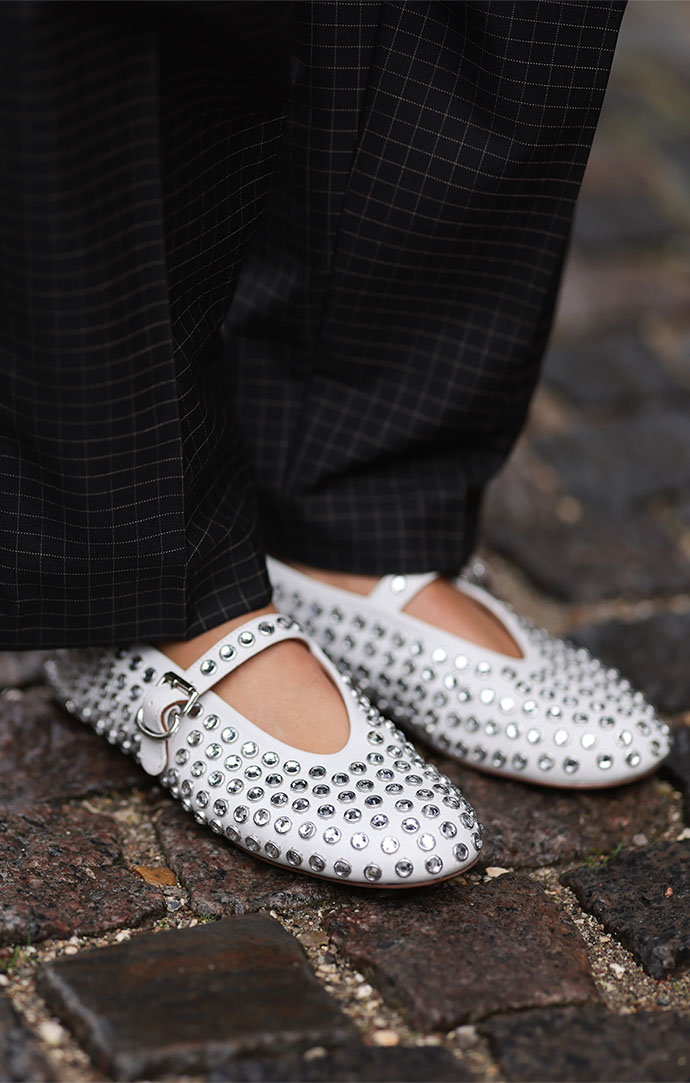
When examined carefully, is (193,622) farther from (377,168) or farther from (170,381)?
(377,168)

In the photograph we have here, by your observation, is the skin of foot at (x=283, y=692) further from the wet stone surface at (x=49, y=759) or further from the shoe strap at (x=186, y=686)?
the wet stone surface at (x=49, y=759)

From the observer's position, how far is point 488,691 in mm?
1129

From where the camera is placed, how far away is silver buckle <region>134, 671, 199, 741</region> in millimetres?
1015

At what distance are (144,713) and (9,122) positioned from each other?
51 centimetres

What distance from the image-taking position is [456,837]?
0.94 m

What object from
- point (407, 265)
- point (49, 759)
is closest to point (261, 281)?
point (407, 265)

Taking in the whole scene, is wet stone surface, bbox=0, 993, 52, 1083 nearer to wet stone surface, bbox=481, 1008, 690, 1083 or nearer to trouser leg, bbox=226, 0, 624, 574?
wet stone surface, bbox=481, 1008, 690, 1083

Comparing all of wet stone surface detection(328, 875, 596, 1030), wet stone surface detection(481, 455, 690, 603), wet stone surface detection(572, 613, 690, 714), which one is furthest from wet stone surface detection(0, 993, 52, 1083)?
wet stone surface detection(481, 455, 690, 603)

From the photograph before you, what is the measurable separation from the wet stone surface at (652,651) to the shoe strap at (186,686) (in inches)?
18.6

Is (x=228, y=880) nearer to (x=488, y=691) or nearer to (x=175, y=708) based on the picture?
(x=175, y=708)

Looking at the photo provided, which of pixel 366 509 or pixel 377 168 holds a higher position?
pixel 377 168

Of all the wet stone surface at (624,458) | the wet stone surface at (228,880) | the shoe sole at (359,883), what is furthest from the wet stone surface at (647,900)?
the wet stone surface at (624,458)

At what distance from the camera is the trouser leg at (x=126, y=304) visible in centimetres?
77

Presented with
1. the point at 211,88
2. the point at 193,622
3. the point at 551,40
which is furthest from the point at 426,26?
the point at 193,622
